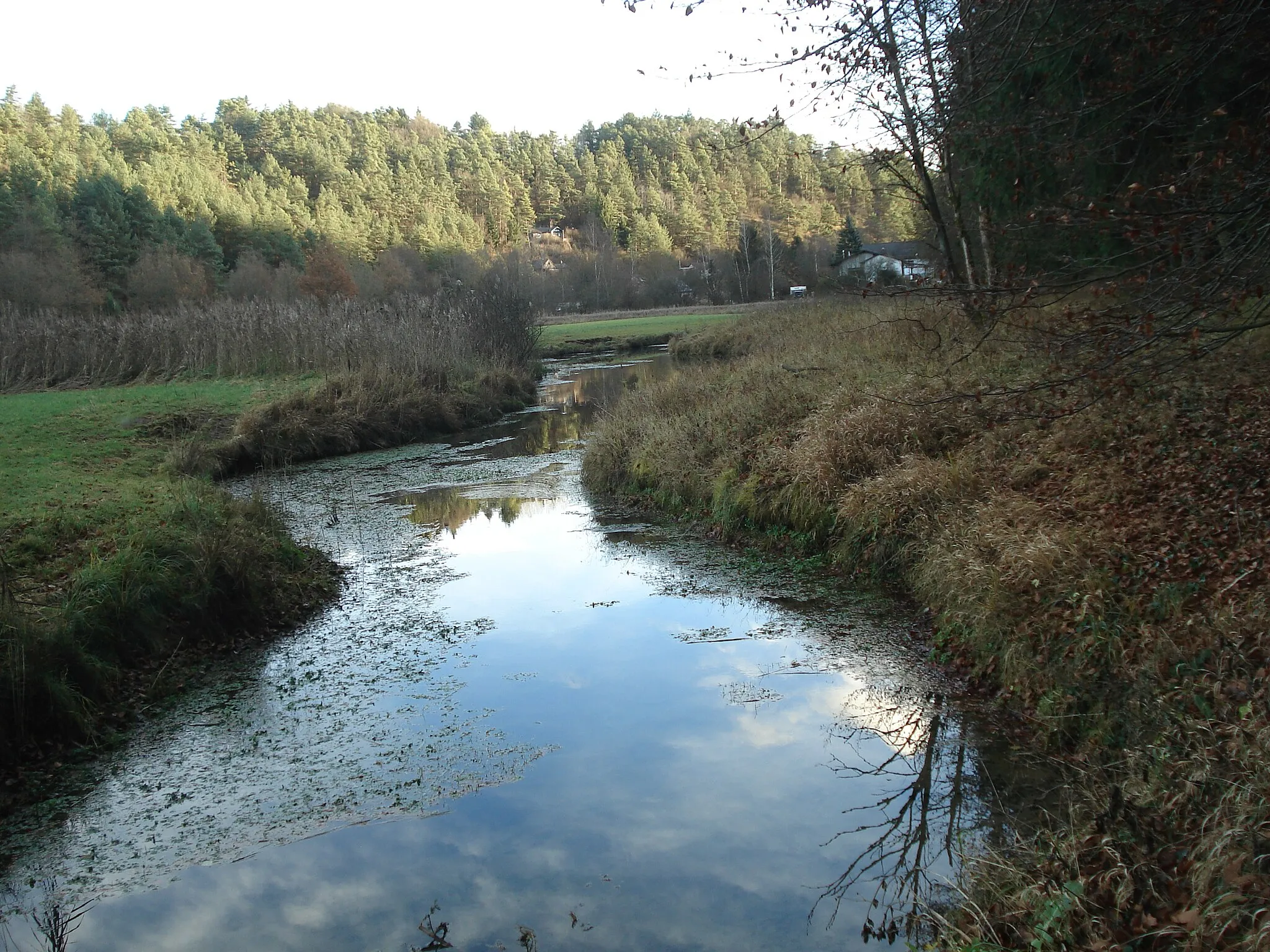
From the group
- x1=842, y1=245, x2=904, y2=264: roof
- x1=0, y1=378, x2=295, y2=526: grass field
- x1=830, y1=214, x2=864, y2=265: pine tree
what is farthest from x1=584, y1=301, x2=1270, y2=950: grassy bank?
x1=842, y1=245, x2=904, y2=264: roof

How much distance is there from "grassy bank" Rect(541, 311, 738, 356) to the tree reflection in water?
37.1 meters

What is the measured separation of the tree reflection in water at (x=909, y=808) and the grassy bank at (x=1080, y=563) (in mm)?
345

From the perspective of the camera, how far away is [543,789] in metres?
5.47

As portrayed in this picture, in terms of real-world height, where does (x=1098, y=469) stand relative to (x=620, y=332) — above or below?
below

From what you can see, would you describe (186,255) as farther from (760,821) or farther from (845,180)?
(760,821)

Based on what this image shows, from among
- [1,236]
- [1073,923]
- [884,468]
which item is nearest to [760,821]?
[1073,923]

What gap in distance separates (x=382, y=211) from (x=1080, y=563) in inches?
3674

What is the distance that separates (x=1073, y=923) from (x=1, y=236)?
2076 inches

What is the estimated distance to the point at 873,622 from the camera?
788 cm

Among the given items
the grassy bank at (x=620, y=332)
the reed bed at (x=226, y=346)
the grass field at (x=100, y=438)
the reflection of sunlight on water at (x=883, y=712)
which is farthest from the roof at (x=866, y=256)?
the reflection of sunlight on water at (x=883, y=712)

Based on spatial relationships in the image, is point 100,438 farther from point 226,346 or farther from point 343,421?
point 226,346

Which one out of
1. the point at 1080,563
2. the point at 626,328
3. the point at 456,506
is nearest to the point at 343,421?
the point at 456,506

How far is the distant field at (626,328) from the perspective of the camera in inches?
1876

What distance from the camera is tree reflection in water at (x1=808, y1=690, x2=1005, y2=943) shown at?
4258mm
